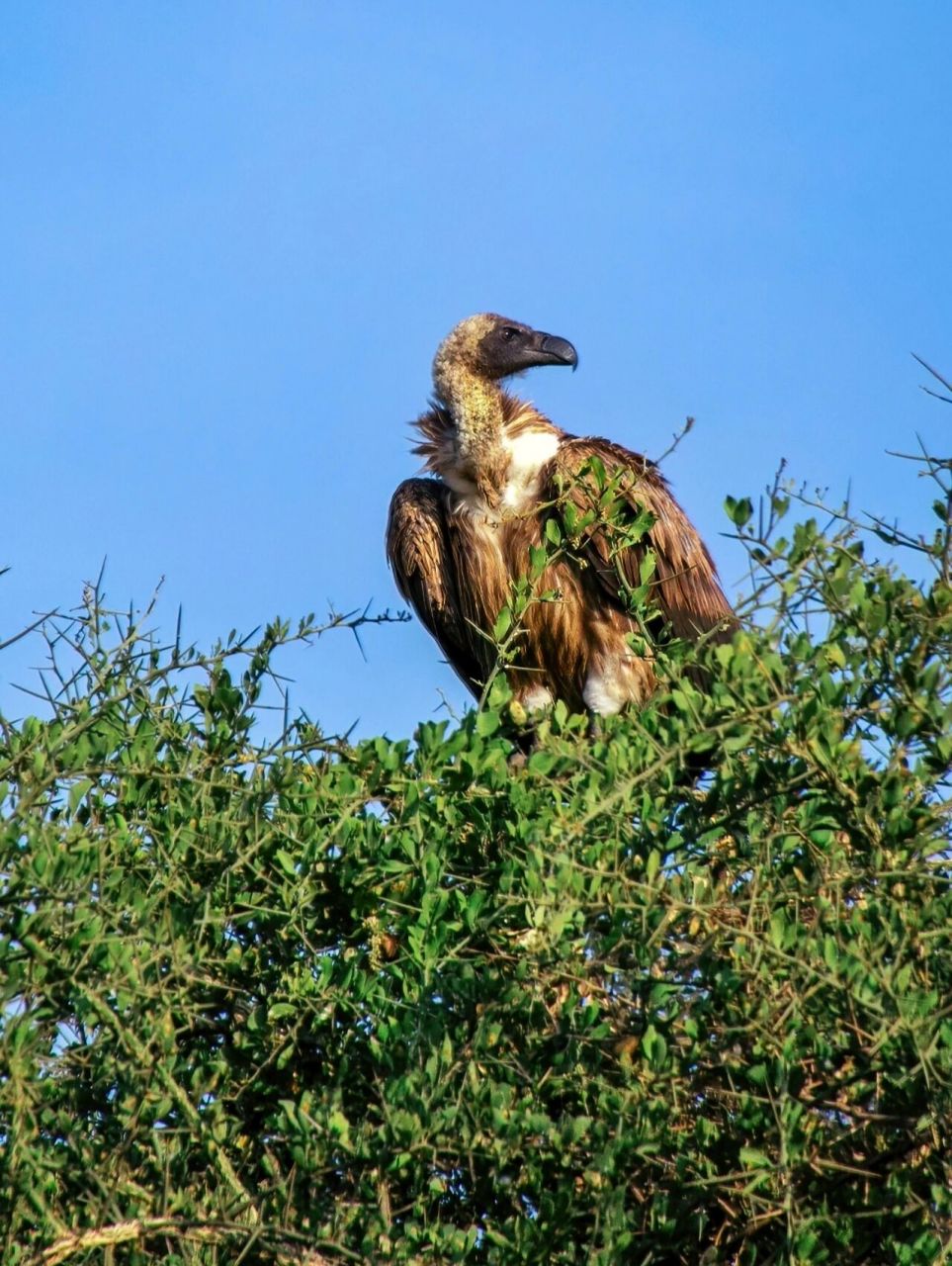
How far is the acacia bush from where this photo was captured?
9.57ft

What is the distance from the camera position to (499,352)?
7.92m

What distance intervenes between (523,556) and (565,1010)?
3980 millimetres

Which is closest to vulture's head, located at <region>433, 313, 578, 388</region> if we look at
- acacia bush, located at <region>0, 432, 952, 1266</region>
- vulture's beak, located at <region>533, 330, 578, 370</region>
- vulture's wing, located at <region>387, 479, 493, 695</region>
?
vulture's beak, located at <region>533, 330, 578, 370</region>

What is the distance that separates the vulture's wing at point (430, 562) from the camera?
24.1ft

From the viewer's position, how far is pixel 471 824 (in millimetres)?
3900

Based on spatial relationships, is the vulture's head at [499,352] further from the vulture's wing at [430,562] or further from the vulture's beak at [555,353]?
the vulture's wing at [430,562]

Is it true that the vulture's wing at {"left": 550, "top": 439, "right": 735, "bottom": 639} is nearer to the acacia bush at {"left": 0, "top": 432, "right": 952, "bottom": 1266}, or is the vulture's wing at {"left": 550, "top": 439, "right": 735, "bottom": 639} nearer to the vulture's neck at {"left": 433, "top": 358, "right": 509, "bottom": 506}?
the vulture's neck at {"left": 433, "top": 358, "right": 509, "bottom": 506}

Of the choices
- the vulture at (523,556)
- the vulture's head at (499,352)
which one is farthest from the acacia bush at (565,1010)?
the vulture's head at (499,352)

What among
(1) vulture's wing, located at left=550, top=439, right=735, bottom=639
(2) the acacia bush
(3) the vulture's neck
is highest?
(3) the vulture's neck

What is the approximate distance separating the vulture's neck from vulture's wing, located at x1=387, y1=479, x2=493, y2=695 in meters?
0.21

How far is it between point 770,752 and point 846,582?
13.9 inches

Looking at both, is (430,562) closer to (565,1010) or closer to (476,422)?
(476,422)

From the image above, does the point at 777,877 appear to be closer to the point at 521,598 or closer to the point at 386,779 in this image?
the point at 386,779

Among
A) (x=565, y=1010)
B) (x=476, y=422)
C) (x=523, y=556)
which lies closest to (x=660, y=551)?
(x=523, y=556)
